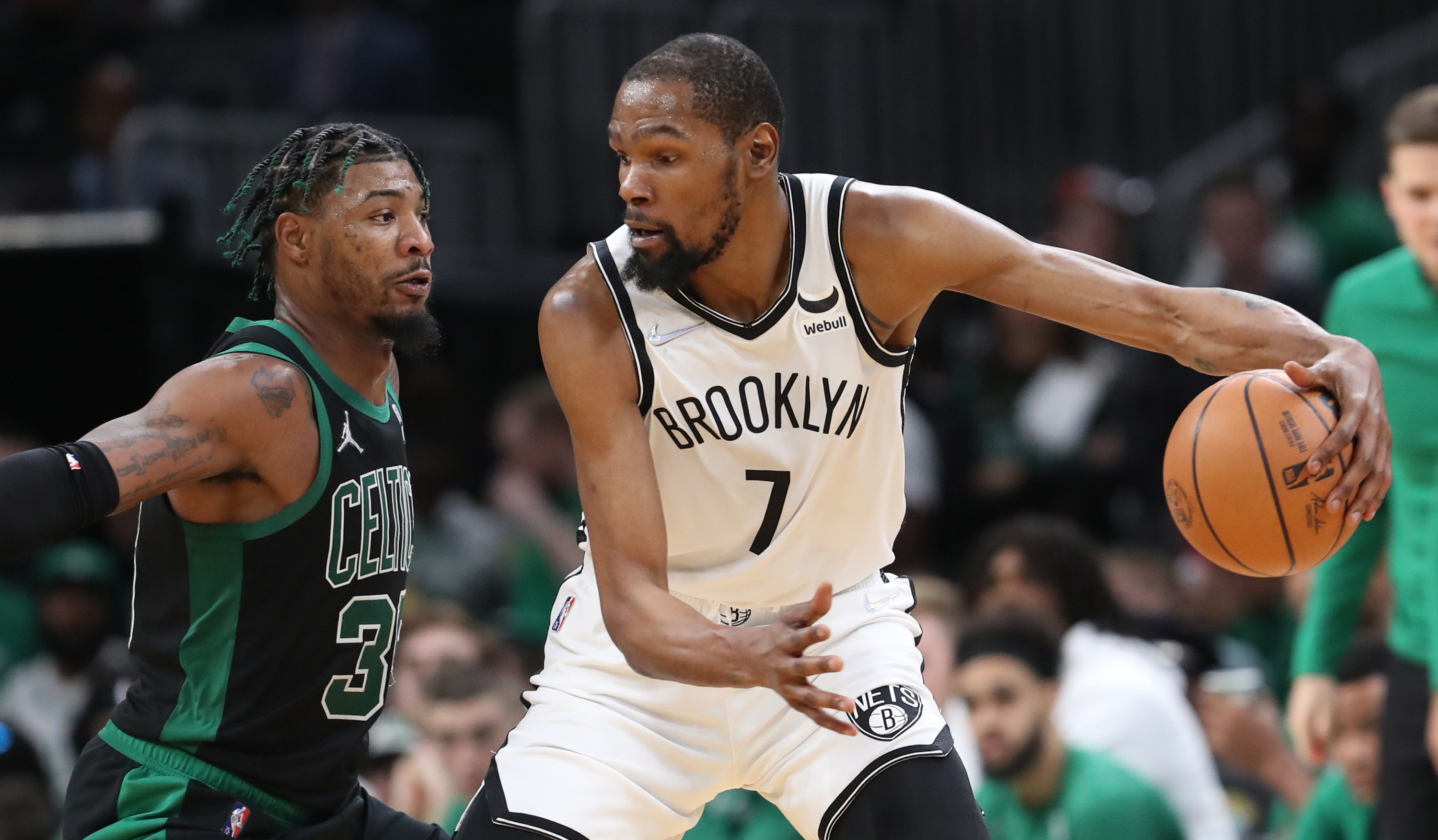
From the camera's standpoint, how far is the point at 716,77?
3.95m

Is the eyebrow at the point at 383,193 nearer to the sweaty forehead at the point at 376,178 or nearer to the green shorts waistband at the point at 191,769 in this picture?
the sweaty forehead at the point at 376,178

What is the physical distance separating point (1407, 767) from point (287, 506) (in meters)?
3.16

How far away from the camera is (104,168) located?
10664mm

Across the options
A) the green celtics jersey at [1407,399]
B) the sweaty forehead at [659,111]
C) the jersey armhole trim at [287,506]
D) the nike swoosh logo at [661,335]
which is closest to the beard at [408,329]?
the jersey armhole trim at [287,506]

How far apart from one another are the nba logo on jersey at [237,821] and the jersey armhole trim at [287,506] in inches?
23.0

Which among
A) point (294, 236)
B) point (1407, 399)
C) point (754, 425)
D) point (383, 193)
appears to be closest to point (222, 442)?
point (294, 236)

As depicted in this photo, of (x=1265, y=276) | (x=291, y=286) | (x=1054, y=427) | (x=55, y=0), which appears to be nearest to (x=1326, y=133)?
(x=1265, y=276)

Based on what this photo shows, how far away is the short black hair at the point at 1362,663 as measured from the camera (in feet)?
20.0

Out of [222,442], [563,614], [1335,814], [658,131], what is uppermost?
[658,131]

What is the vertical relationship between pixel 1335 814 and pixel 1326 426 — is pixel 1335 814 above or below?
below

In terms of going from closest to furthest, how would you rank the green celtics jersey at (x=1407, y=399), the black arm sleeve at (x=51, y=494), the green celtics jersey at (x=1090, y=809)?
the black arm sleeve at (x=51, y=494) → the green celtics jersey at (x=1407, y=399) → the green celtics jersey at (x=1090, y=809)

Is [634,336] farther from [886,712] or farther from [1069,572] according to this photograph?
[1069,572]

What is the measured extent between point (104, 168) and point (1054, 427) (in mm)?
5814

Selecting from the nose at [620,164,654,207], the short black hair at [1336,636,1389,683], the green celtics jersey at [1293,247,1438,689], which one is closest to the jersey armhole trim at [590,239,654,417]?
the nose at [620,164,654,207]
